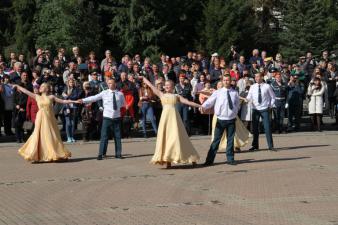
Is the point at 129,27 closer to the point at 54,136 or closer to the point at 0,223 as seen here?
the point at 54,136

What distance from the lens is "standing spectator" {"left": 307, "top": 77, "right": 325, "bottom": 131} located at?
25.1m

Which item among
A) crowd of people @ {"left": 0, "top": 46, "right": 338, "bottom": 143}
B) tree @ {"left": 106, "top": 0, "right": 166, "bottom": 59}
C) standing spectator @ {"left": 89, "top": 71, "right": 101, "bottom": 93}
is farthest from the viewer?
tree @ {"left": 106, "top": 0, "right": 166, "bottom": 59}

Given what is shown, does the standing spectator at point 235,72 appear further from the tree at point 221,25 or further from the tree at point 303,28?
the tree at point 303,28

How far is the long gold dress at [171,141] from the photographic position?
15.8 meters

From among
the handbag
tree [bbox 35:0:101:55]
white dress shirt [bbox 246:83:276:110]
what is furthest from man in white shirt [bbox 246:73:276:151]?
tree [bbox 35:0:101:55]

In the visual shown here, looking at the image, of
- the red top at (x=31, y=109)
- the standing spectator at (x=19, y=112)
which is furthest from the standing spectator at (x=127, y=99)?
the standing spectator at (x=19, y=112)

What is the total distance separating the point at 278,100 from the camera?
24.5m

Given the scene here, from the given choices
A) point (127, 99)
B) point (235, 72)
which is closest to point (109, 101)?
point (127, 99)

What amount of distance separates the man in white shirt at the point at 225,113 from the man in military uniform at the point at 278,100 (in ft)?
26.1

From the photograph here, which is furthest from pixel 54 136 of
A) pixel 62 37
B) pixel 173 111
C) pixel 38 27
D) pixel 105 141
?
pixel 38 27

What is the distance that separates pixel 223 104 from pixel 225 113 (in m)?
0.20

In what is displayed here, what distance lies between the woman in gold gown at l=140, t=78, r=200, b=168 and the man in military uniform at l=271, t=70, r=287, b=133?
8759mm

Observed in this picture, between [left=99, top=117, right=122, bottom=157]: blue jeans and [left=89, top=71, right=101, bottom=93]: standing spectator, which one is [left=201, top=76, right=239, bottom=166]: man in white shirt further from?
[left=89, top=71, right=101, bottom=93]: standing spectator

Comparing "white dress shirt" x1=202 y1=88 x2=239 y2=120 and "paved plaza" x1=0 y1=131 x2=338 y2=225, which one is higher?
"white dress shirt" x1=202 y1=88 x2=239 y2=120
